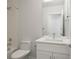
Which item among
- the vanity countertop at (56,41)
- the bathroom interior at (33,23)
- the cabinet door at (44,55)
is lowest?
the cabinet door at (44,55)

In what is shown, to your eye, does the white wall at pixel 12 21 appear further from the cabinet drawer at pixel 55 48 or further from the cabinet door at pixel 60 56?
the cabinet door at pixel 60 56

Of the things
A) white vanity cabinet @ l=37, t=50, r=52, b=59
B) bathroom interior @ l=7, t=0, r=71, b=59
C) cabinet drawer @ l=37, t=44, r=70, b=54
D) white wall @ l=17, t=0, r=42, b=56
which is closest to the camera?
cabinet drawer @ l=37, t=44, r=70, b=54

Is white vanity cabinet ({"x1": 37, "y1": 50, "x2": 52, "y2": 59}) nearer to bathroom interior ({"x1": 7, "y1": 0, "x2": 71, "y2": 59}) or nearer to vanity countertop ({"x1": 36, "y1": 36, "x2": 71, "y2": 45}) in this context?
vanity countertop ({"x1": 36, "y1": 36, "x2": 71, "y2": 45})

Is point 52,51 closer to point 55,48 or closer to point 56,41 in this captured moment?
point 55,48

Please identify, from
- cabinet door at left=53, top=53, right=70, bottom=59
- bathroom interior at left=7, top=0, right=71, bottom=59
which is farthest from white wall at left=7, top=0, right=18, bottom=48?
cabinet door at left=53, top=53, right=70, bottom=59

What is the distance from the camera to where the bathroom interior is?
281 cm

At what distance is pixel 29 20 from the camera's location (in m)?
3.05

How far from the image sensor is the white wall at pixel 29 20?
2.98 metres

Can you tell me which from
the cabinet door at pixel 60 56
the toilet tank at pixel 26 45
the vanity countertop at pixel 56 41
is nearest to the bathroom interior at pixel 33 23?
the toilet tank at pixel 26 45

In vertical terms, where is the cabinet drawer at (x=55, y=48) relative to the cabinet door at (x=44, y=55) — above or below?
above

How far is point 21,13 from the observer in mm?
3111

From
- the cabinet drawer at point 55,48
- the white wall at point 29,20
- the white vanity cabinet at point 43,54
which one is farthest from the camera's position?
the white wall at point 29,20

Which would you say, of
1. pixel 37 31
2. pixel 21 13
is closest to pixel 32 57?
pixel 37 31
